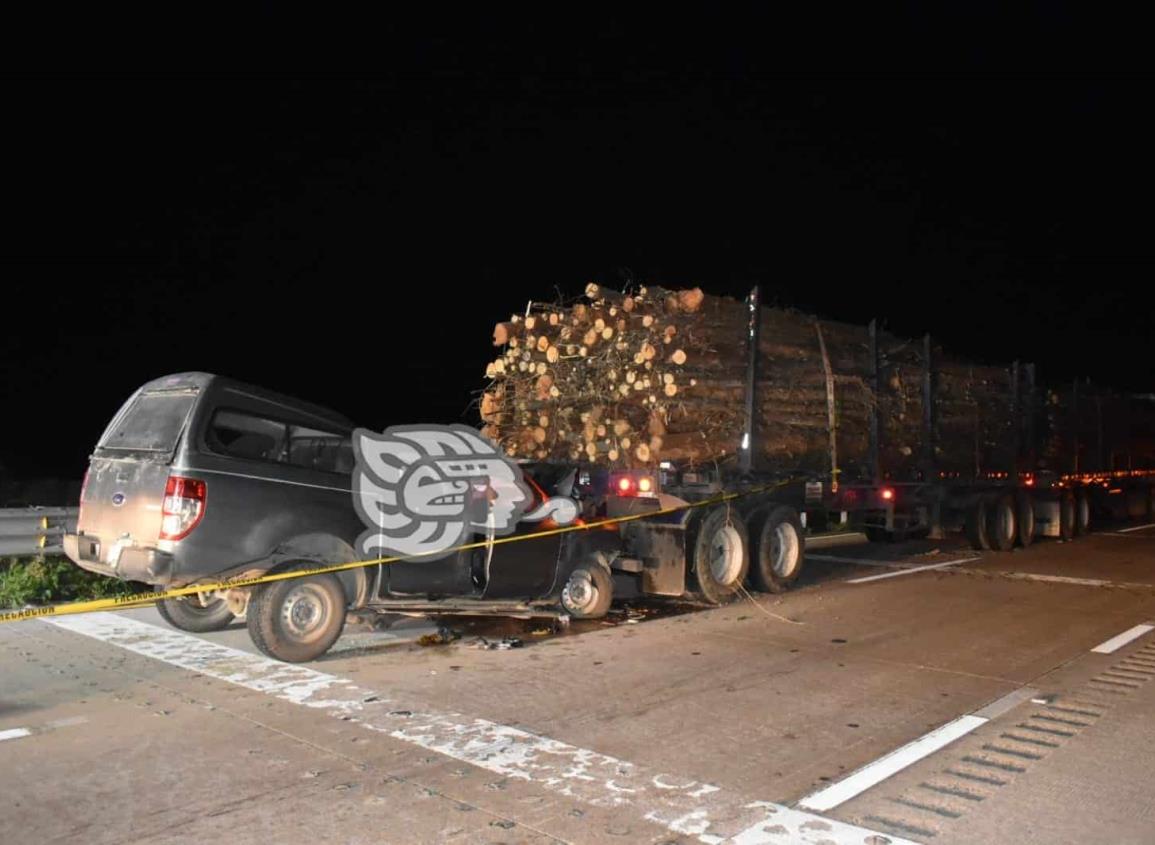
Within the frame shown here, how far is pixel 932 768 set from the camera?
5.27 meters

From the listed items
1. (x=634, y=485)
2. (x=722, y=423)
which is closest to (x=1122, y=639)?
(x=722, y=423)

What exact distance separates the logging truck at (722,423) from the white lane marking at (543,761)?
4391 millimetres

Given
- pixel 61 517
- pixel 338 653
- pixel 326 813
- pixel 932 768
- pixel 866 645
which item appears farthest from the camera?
pixel 61 517

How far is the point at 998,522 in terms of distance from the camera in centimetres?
1644

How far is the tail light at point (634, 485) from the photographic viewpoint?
→ 1041cm

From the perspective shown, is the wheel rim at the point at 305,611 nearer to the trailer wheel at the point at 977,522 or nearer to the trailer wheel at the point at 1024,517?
the trailer wheel at the point at 977,522

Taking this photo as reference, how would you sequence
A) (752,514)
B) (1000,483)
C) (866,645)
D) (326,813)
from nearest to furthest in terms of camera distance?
(326,813)
(866,645)
(752,514)
(1000,483)

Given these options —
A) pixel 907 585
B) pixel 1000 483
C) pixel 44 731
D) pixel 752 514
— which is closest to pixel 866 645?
pixel 752 514

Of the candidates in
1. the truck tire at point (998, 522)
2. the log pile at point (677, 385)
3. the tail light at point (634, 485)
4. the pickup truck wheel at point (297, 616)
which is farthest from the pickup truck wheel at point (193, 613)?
the truck tire at point (998, 522)

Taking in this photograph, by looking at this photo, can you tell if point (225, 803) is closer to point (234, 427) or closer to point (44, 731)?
point (44, 731)

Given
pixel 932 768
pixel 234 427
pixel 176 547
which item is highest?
pixel 234 427

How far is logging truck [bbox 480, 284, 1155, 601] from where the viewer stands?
35.0ft

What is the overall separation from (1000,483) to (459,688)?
41.9ft

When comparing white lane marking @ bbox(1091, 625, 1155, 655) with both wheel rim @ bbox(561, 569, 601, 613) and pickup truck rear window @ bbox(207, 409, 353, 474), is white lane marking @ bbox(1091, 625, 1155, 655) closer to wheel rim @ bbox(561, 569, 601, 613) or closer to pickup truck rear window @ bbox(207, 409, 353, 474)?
wheel rim @ bbox(561, 569, 601, 613)
